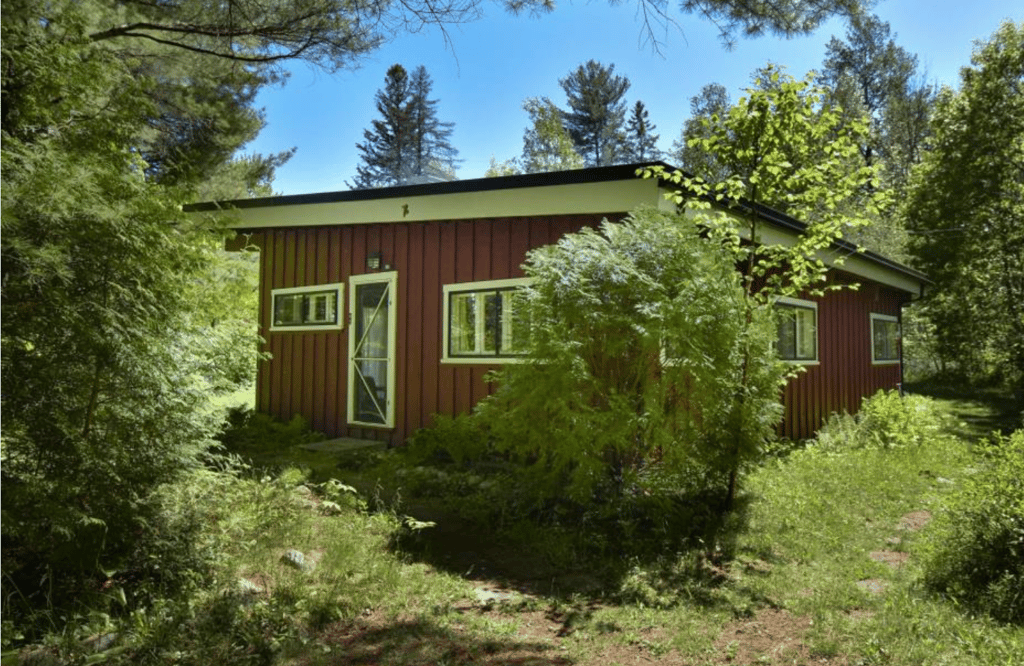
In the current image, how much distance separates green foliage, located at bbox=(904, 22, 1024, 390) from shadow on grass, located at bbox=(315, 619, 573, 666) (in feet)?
49.7

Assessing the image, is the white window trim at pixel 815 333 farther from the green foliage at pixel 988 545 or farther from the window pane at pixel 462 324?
the green foliage at pixel 988 545

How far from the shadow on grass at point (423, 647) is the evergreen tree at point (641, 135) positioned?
91.6 ft

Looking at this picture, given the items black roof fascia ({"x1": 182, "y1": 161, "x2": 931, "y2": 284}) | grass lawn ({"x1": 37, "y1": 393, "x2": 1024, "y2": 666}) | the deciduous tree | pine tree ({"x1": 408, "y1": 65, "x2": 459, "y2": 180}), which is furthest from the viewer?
pine tree ({"x1": 408, "y1": 65, "x2": 459, "y2": 180})

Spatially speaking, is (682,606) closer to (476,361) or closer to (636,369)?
(636,369)

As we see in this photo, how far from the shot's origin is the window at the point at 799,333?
9.05m

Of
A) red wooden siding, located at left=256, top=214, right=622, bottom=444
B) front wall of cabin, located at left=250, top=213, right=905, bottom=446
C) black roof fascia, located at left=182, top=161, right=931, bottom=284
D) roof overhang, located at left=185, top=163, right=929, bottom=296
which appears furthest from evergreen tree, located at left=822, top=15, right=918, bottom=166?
red wooden siding, located at left=256, top=214, right=622, bottom=444

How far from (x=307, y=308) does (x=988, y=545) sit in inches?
320

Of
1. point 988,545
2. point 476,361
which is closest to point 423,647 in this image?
point 988,545

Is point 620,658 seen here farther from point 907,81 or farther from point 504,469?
point 907,81

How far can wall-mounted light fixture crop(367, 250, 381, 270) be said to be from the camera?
8.56m

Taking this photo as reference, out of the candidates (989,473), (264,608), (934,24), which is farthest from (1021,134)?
(264,608)

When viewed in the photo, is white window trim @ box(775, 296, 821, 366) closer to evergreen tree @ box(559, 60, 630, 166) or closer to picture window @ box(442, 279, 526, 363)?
picture window @ box(442, 279, 526, 363)

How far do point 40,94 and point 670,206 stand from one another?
4.82 m

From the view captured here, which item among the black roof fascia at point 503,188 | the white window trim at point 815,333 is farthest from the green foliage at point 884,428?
the black roof fascia at point 503,188
